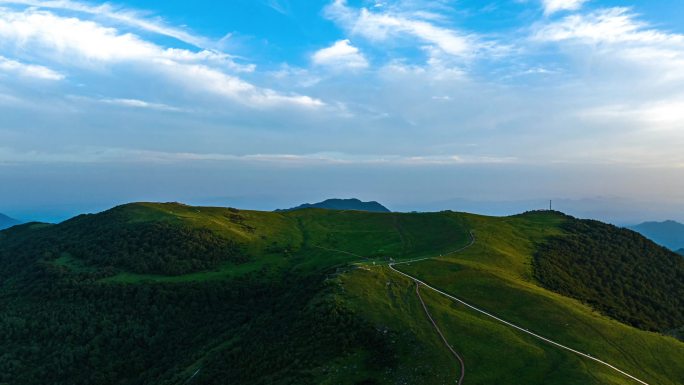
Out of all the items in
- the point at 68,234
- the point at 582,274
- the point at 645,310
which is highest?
the point at 68,234

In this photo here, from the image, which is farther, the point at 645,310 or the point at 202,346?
the point at 645,310

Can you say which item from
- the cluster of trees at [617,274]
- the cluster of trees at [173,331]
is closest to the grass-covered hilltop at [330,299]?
the cluster of trees at [173,331]

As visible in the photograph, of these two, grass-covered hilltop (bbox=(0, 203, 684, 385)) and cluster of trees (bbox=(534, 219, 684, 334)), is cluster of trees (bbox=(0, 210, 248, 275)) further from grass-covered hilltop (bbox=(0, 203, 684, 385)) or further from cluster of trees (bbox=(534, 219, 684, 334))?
cluster of trees (bbox=(534, 219, 684, 334))

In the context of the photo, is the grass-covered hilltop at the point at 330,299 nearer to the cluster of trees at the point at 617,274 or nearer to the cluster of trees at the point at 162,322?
the cluster of trees at the point at 162,322

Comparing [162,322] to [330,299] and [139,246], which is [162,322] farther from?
[330,299]

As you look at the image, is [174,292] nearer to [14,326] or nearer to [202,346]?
[202,346]

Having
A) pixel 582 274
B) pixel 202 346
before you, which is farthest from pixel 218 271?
pixel 582 274
